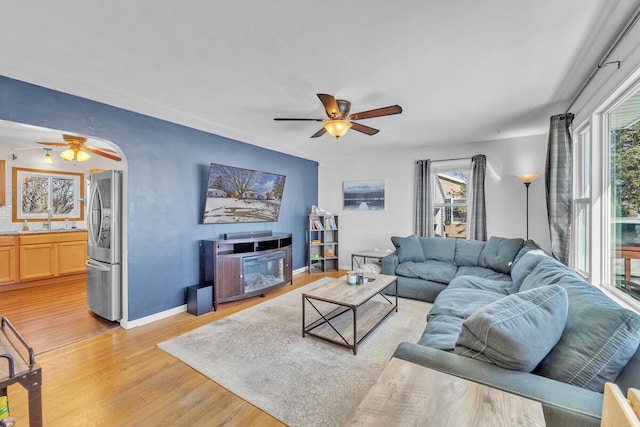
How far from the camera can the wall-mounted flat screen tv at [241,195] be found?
3760 mm

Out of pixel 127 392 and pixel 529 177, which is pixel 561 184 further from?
pixel 127 392

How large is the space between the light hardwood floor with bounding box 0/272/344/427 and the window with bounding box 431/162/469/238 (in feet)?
13.9

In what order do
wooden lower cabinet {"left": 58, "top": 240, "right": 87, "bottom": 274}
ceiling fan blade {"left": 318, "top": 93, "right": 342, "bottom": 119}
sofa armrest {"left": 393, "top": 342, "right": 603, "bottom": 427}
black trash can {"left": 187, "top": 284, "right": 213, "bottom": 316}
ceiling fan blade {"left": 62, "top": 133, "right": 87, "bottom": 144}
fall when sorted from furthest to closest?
wooden lower cabinet {"left": 58, "top": 240, "right": 87, "bottom": 274}, ceiling fan blade {"left": 62, "top": 133, "right": 87, "bottom": 144}, black trash can {"left": 187, "top": 284, "right": 213, "bottom": 316}, ceiling fan blade {"left": 318, "top": 93, "right": 342, "bottom": 119}, sofa armrest {"left": 393, "top": 342, "right": 603, "bottom": 427}

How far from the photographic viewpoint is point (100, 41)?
1907 mm

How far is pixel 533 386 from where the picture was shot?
108cm

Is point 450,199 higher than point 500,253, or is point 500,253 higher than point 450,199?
point 450,199

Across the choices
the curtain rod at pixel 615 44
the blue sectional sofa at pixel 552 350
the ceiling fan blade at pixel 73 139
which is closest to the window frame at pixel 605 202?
the curtain rod at pixel 615 44

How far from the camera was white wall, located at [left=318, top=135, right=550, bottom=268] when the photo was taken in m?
4.22

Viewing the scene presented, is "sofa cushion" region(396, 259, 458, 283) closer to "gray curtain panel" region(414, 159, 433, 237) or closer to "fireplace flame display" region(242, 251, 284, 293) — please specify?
"gray curtain panel" region(414, 159, 433, 237)

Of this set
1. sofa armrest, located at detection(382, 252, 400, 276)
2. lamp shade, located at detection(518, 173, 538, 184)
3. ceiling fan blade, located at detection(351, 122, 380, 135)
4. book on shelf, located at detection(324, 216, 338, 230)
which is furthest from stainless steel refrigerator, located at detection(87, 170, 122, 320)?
lamp shade, located at detection(518, 173, 538, 184)

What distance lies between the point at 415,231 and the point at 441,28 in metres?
3.68

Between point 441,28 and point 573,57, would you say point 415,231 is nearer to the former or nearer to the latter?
point 573,57

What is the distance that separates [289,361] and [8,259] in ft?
15.7

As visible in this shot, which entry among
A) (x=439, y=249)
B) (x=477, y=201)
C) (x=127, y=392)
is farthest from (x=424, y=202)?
(x=127, y=392)
